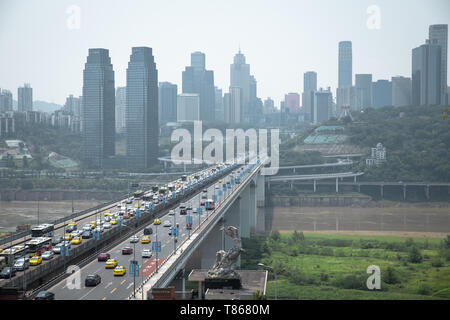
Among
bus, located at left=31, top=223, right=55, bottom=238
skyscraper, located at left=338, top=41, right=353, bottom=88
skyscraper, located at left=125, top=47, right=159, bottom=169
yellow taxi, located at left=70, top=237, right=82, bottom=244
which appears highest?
skyscraper, located at left=338, top=41, right=353, bottom=88

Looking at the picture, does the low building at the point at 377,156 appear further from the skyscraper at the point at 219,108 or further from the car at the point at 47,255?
the skyscraper at the point at 219,108

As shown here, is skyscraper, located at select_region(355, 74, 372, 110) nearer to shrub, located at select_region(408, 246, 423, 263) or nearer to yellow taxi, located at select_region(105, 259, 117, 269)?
shrub, located at select_region(408, 246, 423, 263)

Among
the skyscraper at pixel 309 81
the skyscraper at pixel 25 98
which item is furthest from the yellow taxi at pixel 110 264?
the skyscraper at pixel 309 81

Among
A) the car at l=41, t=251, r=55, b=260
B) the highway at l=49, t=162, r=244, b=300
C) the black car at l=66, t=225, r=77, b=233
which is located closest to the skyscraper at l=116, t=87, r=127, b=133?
the black car at l=66, t=225, r=77, b=233

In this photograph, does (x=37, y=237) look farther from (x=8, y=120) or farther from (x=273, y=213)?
(x=8, y=120)

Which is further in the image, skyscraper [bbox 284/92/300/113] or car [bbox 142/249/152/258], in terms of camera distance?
skyscraper [bbox 284/92/300/113]

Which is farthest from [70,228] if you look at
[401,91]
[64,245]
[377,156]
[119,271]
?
[401,91]
